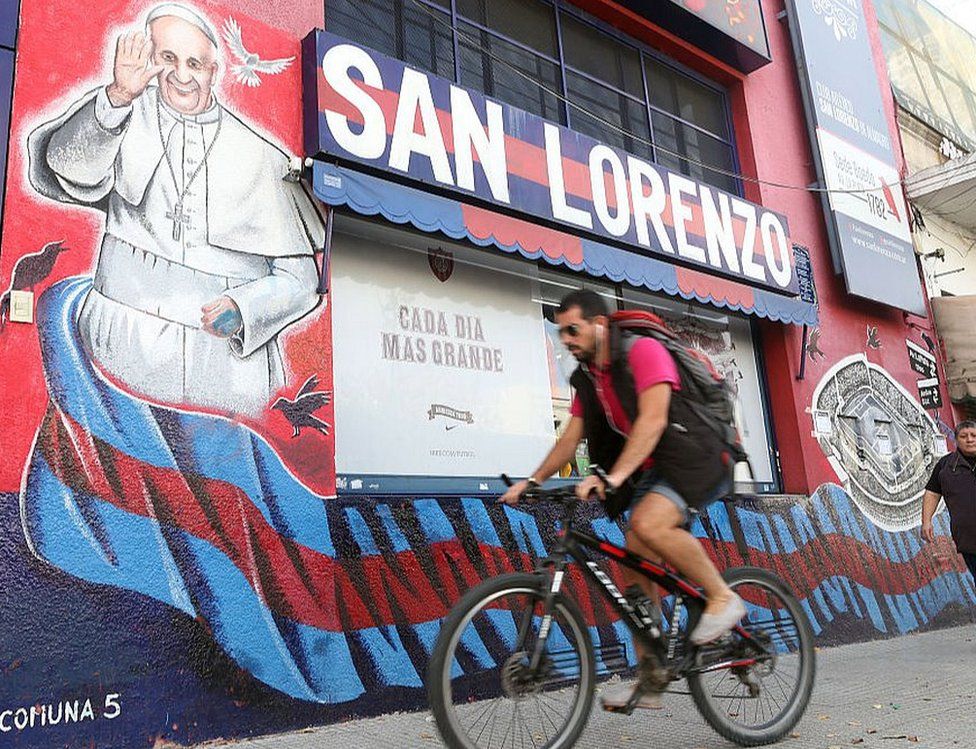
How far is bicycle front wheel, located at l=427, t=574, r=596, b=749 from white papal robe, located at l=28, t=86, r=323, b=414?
2.20 meters

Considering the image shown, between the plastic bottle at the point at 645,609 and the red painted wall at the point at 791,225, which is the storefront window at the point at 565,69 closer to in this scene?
the red painted wall at the point at 791,225

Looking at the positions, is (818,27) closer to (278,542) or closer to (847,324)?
(847,324)

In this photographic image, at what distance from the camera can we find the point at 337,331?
17.9 ft

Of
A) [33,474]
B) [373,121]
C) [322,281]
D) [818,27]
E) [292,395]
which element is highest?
[818,27]

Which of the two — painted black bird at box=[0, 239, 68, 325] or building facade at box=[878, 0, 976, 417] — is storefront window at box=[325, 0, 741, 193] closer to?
painted black bird at box=[0, 239, 68, 325]

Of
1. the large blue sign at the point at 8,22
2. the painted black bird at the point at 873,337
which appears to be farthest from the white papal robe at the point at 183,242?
the painted black bird at the point at 873,337

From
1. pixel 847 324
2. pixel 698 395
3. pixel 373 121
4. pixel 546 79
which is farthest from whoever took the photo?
pixel 847 324

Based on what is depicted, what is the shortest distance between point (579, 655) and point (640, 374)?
3.52 ft

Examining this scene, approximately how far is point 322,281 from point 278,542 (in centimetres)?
155

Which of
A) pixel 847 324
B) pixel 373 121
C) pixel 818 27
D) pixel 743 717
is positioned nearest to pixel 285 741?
pixel 743 717

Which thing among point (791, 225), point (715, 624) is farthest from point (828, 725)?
point (791, 225)

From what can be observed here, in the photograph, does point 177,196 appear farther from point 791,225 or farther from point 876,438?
point 876,438

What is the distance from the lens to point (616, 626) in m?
5.79

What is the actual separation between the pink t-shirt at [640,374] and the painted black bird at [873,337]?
6.69 meters
